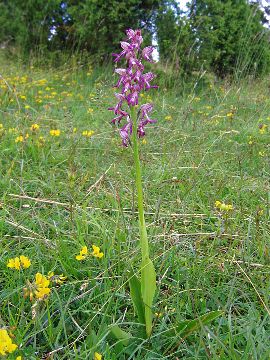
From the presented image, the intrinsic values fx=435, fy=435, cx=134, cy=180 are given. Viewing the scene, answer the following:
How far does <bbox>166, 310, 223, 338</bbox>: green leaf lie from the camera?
1267 millimetres

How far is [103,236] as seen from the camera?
69.1 inches

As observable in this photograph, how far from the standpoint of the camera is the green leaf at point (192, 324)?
127 centimetres

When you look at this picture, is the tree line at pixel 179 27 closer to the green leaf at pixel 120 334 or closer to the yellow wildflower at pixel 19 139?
the yellow wildflower at pixel 19 139

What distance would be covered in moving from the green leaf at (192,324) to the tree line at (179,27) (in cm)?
408

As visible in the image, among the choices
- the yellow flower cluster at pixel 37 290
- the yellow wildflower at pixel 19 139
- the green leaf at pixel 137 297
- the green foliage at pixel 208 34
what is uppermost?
the green foliage at pixel 208 34

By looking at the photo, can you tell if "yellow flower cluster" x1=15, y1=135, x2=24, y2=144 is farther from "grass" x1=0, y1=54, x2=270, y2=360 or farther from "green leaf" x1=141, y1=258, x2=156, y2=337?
"green leaf" x1=141, y1=258, x2=156, y2=337

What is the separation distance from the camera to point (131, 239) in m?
1.87

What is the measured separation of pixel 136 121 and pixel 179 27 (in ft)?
15.3

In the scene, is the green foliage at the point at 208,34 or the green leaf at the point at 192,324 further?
the green foliage at the point at 208,34

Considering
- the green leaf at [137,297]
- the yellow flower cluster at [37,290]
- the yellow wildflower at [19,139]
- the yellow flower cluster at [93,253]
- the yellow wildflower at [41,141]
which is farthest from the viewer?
the yellow wildflower at [41,141]

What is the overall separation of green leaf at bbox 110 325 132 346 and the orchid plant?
75 millimetres

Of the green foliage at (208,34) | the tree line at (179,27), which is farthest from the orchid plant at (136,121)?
the green foliage at (208,34)

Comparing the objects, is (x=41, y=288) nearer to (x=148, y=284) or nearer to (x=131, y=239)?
(x=148, y=284)

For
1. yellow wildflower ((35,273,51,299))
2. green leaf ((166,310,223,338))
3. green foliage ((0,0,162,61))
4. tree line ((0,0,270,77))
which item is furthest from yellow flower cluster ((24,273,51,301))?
green foliage ((0,0,162,61))
